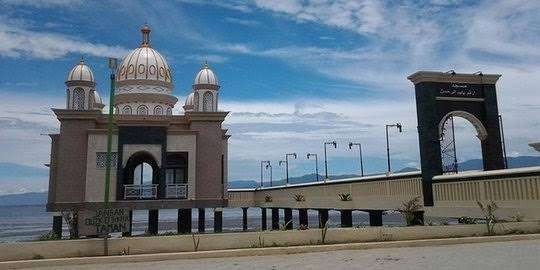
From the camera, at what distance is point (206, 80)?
3638cm

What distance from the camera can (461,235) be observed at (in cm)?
1858

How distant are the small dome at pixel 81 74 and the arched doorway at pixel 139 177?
6271 mm

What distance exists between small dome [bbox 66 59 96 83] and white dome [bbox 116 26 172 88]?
378 centimetres

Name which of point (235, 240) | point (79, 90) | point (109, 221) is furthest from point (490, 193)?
point (79, 90)

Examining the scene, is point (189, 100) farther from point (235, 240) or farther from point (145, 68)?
point (235, 240)

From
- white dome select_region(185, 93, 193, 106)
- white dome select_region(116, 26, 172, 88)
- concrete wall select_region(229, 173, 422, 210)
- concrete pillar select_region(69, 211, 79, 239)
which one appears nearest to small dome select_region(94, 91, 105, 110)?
white dome select_region(116, 26, 172, 88)

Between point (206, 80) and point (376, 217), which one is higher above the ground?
point (206, 80)

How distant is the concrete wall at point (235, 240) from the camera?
623 inches

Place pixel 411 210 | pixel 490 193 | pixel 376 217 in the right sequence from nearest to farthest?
1. pixel 490 193
2. pixel 411 210
3. pixel 376 217

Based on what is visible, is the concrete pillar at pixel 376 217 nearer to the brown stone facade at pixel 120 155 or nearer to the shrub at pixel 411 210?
the shrub at pixel 411 210

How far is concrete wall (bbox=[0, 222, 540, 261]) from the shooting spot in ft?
51.9

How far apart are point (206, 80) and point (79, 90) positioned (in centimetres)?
898

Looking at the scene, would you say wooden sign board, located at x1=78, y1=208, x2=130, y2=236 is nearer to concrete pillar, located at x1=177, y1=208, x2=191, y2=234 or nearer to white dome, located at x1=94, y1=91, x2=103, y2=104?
concrete pillar, located at x1=177, y1=208, x2=191, y2=234

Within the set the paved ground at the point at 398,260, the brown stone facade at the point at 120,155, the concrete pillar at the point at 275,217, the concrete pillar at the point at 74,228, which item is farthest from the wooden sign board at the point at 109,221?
the concrete pillar at the point at 275,217
